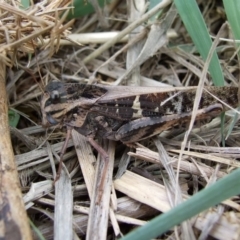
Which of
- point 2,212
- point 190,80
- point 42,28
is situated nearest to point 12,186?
point 2,212

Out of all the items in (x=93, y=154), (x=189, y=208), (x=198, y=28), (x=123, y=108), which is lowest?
(x=93, y=154)

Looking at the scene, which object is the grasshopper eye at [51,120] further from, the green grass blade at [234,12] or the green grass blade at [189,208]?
the green grass blade at [234,12]

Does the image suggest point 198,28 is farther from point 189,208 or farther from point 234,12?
point 189,208

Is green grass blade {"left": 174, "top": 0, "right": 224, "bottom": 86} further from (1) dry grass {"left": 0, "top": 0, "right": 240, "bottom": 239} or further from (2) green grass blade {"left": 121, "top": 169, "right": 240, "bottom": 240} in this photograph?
(2) green grass blade {"left": 121, "top": 169, "right": 240, "bottom": 240}

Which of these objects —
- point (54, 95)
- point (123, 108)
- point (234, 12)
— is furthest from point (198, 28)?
point (54, 95)

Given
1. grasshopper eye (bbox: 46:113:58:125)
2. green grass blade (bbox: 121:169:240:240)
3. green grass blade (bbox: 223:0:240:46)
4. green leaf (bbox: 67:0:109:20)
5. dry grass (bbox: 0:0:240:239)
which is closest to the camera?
green grass blade (bbox: 121:169:240:240)

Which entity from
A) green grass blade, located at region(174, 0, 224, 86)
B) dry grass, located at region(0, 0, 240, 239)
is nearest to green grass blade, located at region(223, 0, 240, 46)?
green grass blade, located at region(174, 0, 224, 86)

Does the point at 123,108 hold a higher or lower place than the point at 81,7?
lower
